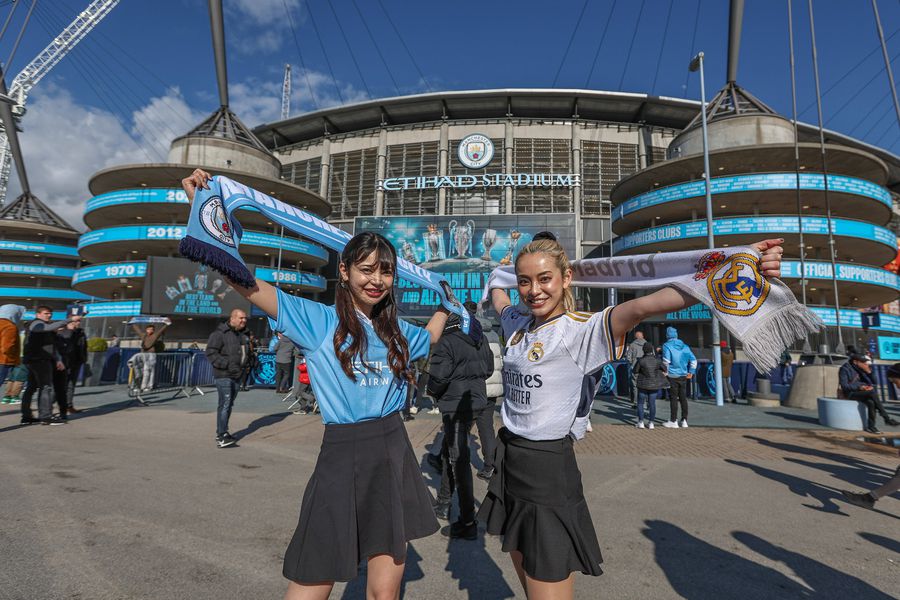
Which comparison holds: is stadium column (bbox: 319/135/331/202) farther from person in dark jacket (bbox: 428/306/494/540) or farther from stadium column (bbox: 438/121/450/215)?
person in dark jacket (bbox: 428/306/494/540)

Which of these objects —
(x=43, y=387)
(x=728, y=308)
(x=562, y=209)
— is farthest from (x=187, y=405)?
(x=562, y=209)

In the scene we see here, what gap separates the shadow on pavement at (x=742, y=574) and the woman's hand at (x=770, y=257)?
2225 millimetres

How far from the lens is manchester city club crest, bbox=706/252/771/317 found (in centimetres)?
189

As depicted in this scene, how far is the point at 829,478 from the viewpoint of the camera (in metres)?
5.52

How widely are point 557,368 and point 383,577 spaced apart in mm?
1137

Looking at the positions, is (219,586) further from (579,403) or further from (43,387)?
(43,387)

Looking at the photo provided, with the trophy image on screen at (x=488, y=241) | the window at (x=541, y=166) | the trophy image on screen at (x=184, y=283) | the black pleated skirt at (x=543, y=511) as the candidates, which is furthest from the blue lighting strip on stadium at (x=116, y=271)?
the black pleated skirt at (x=543, y=511)

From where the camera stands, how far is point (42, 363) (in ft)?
24.7

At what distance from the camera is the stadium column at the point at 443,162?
4200cm

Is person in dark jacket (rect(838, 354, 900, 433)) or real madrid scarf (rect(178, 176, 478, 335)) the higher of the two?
real madrid scarf (rect(178, 176, 478, 335))

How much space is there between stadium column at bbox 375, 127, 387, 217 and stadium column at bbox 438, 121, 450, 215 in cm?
588

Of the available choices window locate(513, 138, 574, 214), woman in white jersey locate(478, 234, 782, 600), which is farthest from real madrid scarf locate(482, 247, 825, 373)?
window locate(513, 138, 574, 214)

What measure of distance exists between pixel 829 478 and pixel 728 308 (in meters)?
5.64

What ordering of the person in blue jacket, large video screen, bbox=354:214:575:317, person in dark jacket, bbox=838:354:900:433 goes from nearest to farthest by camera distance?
person in dark jacket, bbox=838:354:900:433 < the person in blue jacket < large video screen, bbox=354:214:575:317
